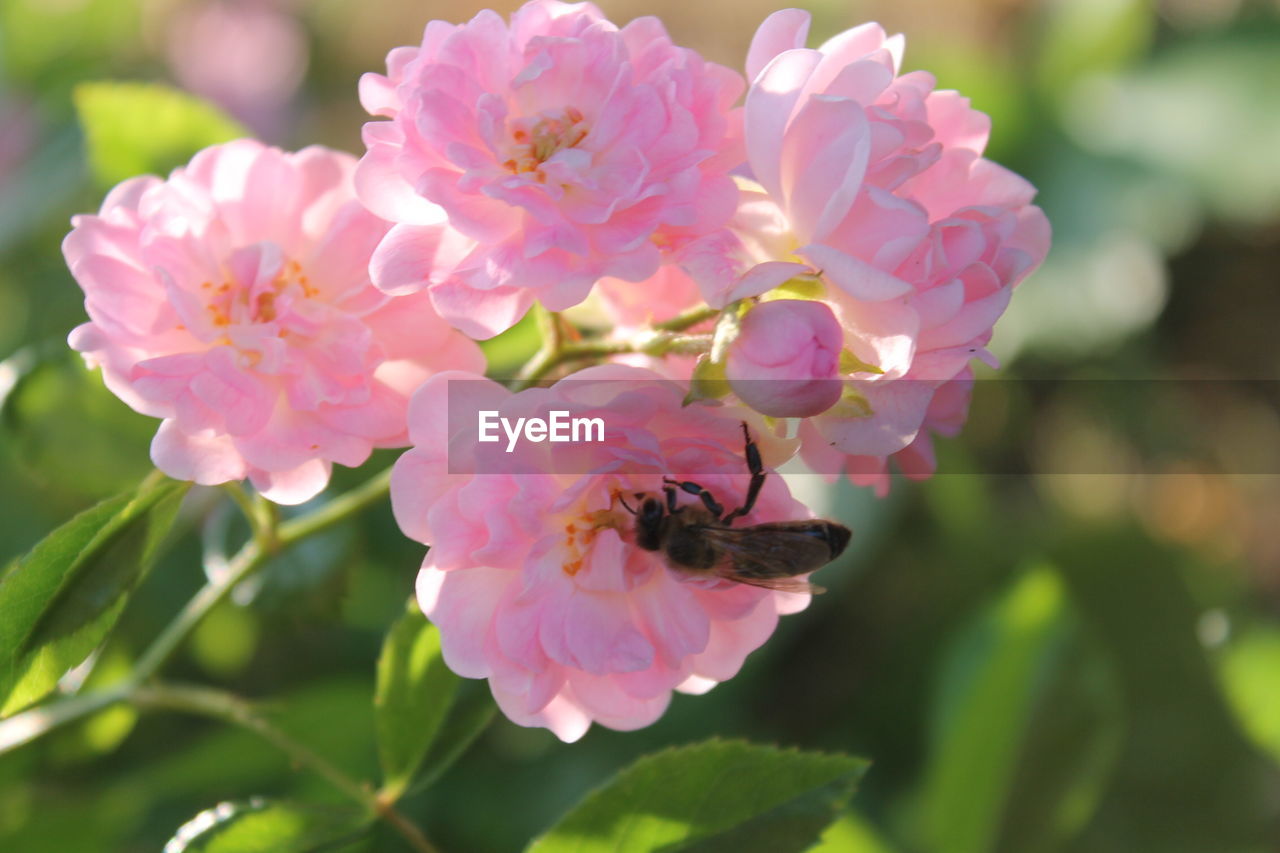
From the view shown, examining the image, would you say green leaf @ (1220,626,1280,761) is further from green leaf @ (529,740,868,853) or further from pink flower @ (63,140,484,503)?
pink flower @ (63,140,484,503)

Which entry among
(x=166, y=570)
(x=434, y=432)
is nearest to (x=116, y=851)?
(x=166, y=570)

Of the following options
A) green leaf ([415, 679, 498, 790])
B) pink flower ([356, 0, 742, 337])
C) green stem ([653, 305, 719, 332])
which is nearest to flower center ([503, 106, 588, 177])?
pink flower ([356, 0, 742, 337])

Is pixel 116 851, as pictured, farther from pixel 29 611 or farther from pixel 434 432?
pixel 434 432

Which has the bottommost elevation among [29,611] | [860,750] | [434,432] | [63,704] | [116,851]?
[860,750]

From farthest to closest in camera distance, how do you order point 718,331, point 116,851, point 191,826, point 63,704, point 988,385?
point 988,385
point 116,851
point 63,704
point 191,826
point 718,331

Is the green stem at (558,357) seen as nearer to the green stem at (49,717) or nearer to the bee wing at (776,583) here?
the bee wing at (776,583)
